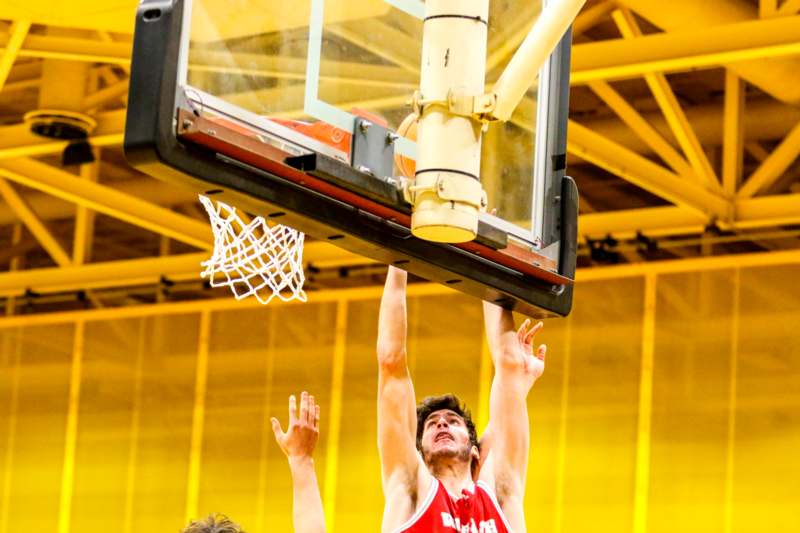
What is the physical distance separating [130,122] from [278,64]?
790 millimetres

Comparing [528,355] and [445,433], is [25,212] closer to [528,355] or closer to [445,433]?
[445,433]

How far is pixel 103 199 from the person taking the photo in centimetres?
1670

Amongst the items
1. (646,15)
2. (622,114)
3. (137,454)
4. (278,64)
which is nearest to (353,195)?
(278,64)

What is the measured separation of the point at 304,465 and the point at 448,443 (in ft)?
3.39

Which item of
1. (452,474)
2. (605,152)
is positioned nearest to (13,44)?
(605,152)

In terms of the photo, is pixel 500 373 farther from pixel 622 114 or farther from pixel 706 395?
pixel 706 395

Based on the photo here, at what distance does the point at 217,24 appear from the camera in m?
5.47

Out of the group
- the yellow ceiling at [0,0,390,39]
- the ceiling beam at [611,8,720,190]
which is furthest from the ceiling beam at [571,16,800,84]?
the yellow ceiling at [0,0,390,39]

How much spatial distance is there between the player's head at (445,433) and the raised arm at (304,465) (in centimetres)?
89

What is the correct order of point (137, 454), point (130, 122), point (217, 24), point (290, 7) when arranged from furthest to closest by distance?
point (137, 454) → point (290, 7) → point (217, 24) → point (130, 122)

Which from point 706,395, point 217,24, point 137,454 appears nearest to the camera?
point 217,24

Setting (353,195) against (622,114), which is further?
(622,114)

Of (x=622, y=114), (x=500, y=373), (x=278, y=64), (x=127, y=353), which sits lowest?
(x=500, y=373)

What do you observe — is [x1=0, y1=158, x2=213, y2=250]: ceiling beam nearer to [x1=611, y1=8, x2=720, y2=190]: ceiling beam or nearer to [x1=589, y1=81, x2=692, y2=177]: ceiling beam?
[x1=589, y1=81, x2=692, y2=177]: ceiling beam
